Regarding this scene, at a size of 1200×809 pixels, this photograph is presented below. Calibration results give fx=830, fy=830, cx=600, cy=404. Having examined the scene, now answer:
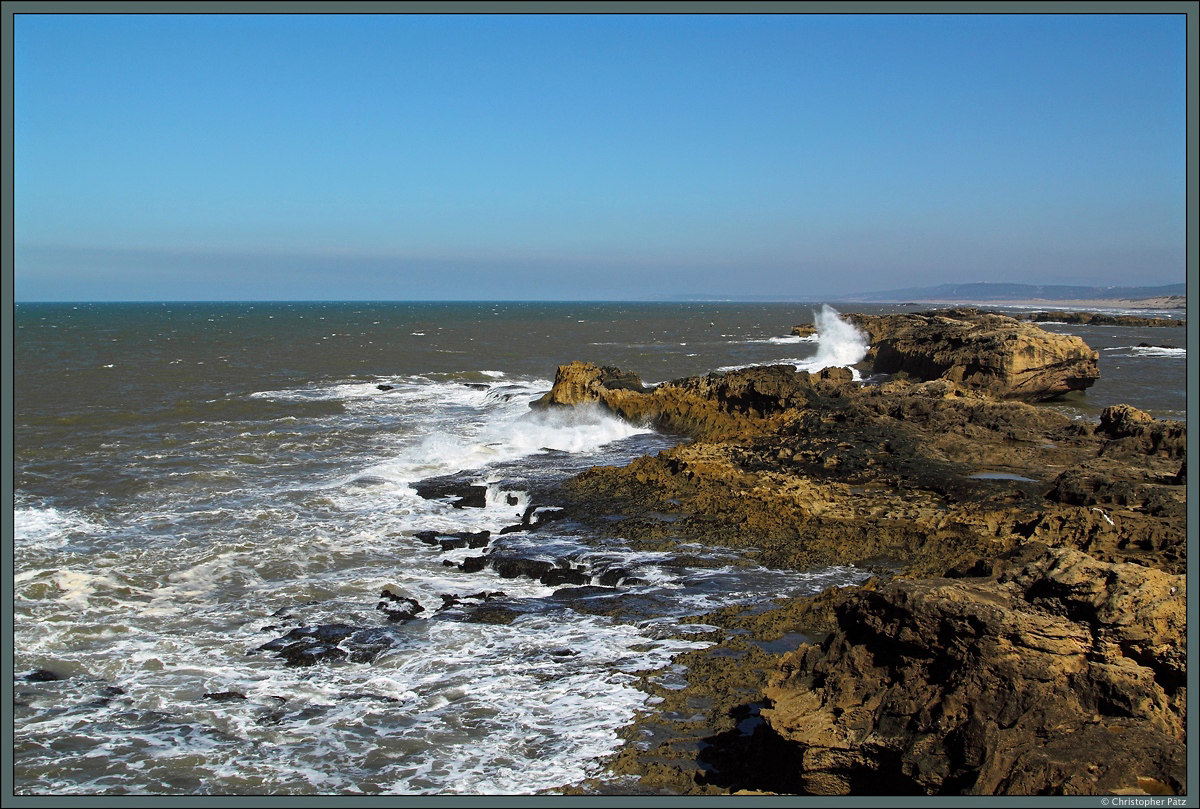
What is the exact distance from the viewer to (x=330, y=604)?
A: 1148 centimetres

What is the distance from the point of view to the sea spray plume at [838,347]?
4334cm

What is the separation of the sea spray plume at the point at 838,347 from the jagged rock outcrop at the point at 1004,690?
A: 34.1 meters

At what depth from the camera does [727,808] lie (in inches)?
155

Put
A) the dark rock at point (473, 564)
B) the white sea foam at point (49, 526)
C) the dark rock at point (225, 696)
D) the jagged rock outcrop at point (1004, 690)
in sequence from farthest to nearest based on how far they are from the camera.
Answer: the white sea foam at point (49, 526)
the dark rock at point (473, 564)
the dark rock at point (225, 696)
the jagged rock outcrop at point (1004, 690)

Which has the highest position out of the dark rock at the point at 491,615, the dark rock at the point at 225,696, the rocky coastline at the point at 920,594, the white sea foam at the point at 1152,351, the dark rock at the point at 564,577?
the white sea foam at the point at 1152,351

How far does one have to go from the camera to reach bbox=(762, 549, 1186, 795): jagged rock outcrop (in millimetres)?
5570

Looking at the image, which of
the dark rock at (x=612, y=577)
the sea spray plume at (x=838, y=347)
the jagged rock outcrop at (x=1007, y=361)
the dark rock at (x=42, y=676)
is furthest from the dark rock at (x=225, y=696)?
the sea spray plume at (x=838, y=347)

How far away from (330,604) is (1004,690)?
28.4ft

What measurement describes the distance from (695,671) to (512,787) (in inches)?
101

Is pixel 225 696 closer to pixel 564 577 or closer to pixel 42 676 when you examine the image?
pixel 42 676

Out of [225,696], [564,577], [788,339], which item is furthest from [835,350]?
[225,696]

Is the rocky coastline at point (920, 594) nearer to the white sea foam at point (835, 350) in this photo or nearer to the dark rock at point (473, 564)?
the dark rock at point (473, 564)

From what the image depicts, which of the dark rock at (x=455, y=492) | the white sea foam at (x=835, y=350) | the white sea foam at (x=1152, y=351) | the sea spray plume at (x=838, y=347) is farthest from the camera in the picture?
the white sea foam at (x=1152, y=351)

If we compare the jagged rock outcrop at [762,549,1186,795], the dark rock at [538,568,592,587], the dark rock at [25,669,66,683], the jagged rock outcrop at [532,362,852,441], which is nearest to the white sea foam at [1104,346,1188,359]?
the jagged rock outcrop at [532,362,852,441]
